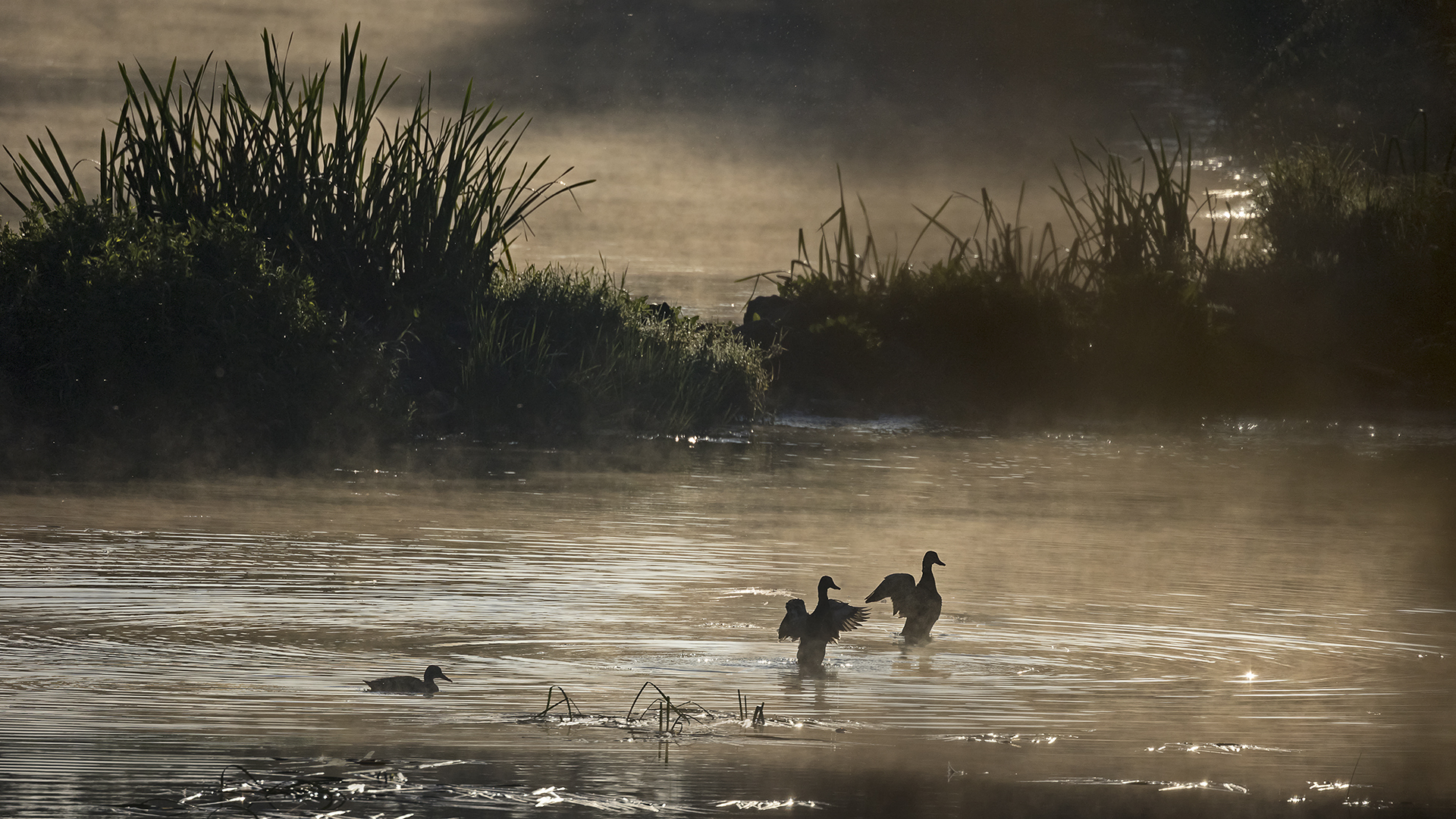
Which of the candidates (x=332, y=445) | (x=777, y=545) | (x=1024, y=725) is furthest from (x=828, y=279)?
(x=1024, y=725)

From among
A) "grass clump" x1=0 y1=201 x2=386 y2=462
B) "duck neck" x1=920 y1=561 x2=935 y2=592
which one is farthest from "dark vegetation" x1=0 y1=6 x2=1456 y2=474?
"duck neck" x1=920 y1=561 x2=935 y2=592

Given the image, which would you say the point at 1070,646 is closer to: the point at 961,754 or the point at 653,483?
the point at 961,754

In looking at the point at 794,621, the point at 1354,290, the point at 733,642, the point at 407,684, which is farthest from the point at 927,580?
the point at 1354,290

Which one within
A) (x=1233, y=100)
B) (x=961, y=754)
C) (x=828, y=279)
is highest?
(x=1233, y=100)

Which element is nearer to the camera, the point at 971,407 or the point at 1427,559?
the point at 1427,559

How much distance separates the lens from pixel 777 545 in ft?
49.4

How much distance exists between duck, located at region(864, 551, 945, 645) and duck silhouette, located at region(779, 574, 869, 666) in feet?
1.83

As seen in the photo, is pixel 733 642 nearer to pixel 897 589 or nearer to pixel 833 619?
pixel 833 619

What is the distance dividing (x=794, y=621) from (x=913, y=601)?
117cm

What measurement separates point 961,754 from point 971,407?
21.8m

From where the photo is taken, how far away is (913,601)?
11148 mm

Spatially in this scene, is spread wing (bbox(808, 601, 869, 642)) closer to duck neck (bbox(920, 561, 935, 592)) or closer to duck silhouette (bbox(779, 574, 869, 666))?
duck silhouette (bbox(779, 574, 869, 666))

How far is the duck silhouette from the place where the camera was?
9.97 m

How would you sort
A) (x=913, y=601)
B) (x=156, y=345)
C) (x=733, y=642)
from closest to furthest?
(x=733, y=642) < (x=913, y=601) < (x=156, y=345)
